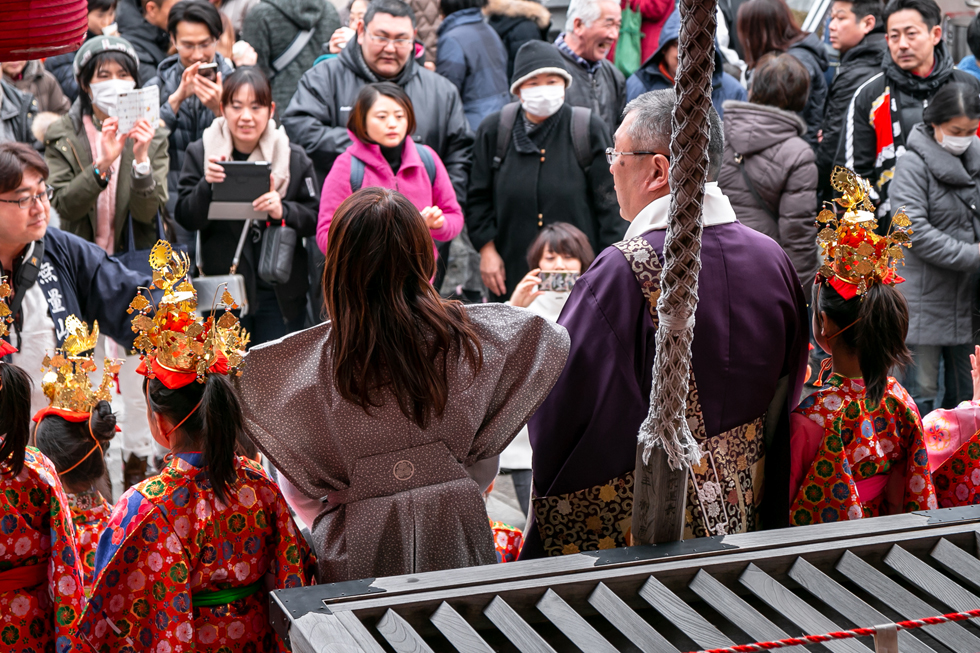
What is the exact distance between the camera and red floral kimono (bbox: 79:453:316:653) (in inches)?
93.1

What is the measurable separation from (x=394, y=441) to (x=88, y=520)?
4.11 ft

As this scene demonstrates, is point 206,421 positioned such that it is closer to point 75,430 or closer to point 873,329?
point 75,430

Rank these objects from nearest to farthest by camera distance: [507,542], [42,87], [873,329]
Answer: [873,329] < [507,542] < [42,87]

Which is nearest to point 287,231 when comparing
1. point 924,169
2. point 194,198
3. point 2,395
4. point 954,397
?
point 194,198

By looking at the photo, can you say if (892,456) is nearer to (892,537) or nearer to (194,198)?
(892,537)

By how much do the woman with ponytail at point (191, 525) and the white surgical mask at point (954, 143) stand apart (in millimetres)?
3957

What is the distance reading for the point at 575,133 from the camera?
5410mm

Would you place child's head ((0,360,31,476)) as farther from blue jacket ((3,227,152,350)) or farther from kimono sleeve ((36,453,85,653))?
blue jacket ((3,227,152,350))

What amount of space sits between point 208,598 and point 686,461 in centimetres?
115

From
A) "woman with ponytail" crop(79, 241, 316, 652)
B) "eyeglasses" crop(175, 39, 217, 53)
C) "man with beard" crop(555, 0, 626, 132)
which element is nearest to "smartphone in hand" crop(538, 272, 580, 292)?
"man with beard" crop(555, 0, 626, 132)

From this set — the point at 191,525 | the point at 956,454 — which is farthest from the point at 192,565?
the point at 956,454

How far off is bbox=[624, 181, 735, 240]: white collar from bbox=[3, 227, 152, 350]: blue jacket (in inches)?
82.2

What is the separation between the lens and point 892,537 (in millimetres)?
2291

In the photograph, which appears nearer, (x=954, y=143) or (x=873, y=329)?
(x=873, y=329)
